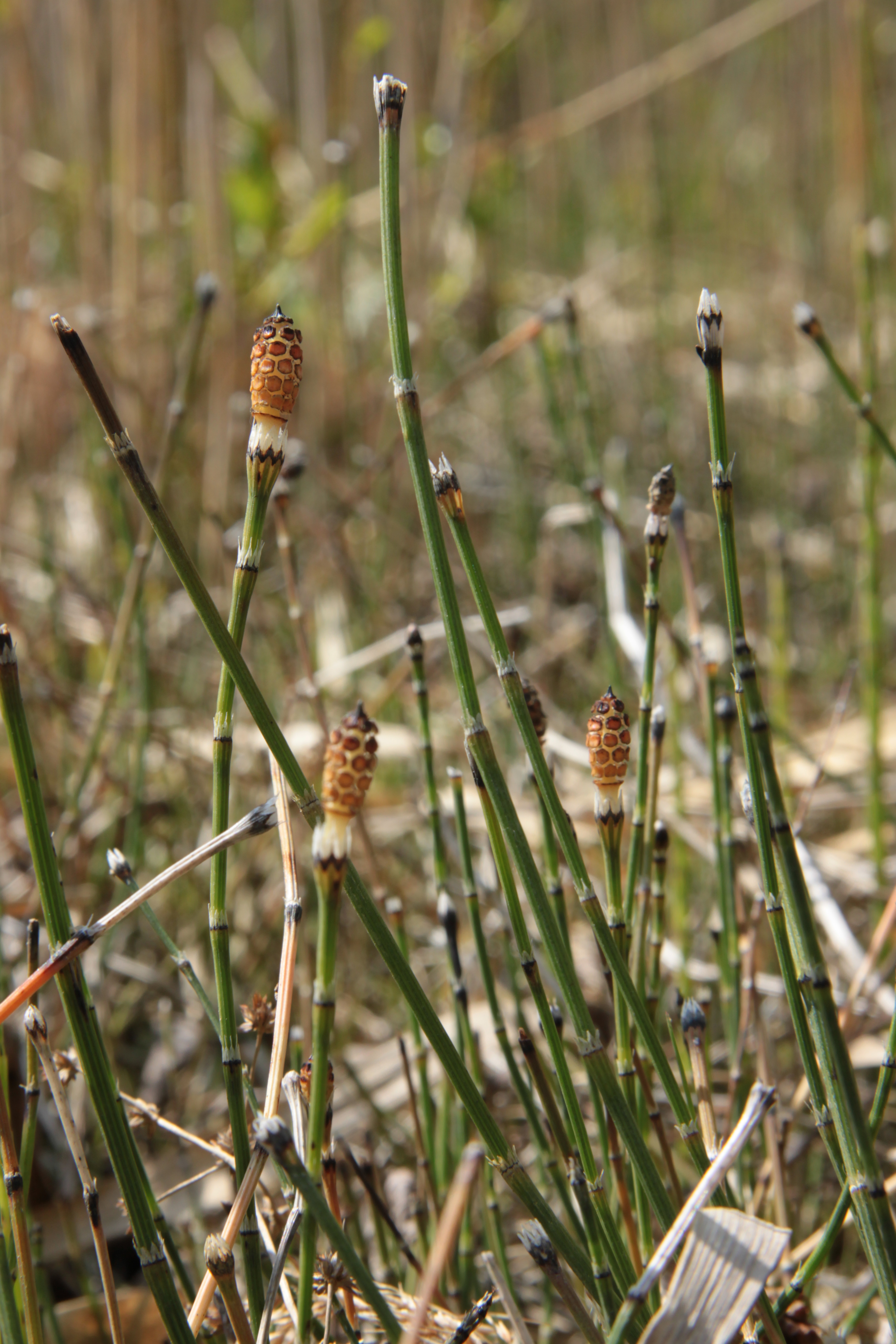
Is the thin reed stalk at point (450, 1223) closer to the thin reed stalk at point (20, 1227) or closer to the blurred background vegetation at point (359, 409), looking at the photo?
the thin reed stalk at point (20, 1227)

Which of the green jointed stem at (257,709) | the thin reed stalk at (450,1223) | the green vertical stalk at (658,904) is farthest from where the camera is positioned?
the green vertical stalk at (658,904)

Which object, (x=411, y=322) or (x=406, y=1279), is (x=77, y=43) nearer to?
(x=411, y=322)

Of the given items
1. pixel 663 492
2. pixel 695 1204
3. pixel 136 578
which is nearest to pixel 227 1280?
pixel 695 1204

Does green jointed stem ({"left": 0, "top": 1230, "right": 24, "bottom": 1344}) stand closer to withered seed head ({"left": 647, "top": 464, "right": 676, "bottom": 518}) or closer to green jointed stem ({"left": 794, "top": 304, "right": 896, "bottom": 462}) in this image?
withered seed head ({"left": 647, "top": 464, "right": 676, "bottom": 518})

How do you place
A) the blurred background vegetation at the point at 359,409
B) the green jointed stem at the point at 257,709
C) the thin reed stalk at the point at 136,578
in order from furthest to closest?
the blurred background vegetation at the point at 359,409, the thin reed stalk at the point at 136,578, the green jointed stem at the point at 257,709

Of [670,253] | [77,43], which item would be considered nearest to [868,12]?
[77,43]

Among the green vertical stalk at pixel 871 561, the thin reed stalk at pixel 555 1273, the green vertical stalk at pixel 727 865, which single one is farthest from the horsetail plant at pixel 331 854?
the green vertical stalk at pixel 871 561

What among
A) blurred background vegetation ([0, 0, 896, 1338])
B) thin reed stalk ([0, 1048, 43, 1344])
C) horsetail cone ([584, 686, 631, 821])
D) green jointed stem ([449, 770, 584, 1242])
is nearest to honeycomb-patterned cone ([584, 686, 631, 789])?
horsetail cone ([584, 686, 631, 821])
